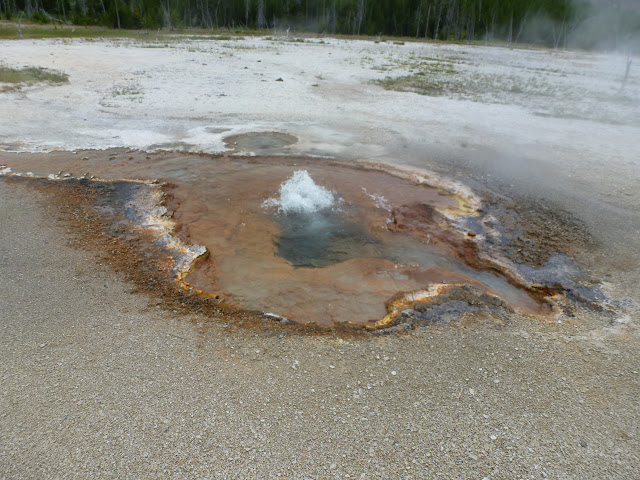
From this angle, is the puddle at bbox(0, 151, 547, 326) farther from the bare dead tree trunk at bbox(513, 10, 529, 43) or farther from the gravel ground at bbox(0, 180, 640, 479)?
the bare dead tree trunk at bbox(513, 10, 529, 43)

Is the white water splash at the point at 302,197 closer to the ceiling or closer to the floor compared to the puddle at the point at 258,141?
closer to the floor

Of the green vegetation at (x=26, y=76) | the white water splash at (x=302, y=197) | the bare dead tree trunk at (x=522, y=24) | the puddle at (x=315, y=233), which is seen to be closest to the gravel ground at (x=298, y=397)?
the puddle at (x=315, y=233)

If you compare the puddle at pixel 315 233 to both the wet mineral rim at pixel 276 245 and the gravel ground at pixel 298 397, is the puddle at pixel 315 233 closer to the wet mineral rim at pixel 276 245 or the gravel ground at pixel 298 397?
the wet mineral rim at pixel 276 245

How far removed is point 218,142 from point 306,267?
5.29 m

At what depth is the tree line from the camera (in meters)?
42.7

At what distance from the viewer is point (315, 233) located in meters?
5.67

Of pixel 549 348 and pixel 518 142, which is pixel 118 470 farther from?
pixel 518 142

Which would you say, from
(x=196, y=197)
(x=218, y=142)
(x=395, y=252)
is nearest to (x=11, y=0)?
(x=218, y=142)

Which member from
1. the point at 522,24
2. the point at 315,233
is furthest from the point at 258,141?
the point at 522,24

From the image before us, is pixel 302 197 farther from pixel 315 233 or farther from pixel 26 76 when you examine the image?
pixel 26 76

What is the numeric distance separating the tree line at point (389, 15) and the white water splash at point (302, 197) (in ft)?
130

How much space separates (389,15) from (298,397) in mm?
59274

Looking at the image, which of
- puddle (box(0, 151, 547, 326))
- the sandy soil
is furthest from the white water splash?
the sandy soil

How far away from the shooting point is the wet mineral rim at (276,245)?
13.5 ft
